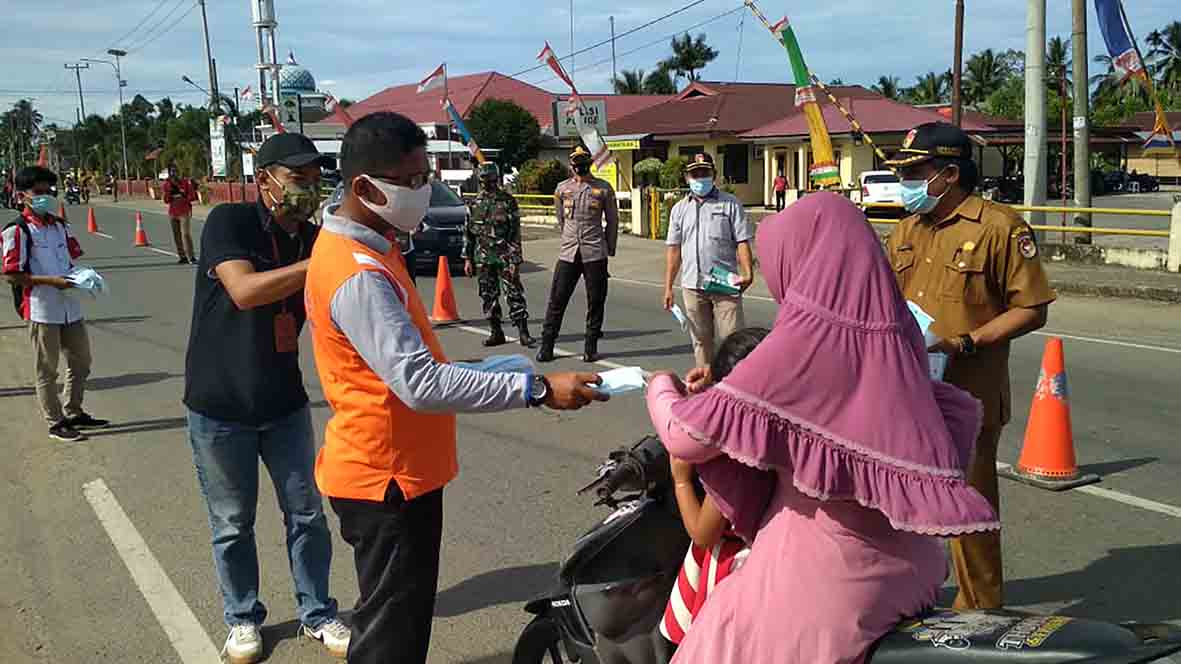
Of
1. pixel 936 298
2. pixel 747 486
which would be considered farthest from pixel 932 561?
pixel 936 298

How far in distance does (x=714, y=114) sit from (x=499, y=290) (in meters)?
32.9

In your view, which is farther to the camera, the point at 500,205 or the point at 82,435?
the point at 500,205

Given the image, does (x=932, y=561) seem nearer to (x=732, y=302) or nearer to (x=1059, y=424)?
(x=1059, y=424)

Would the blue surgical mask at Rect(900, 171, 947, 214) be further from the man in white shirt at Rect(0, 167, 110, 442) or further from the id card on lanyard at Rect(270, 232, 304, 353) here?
the man in white shirt at Rect(0, 167, 110, 442)

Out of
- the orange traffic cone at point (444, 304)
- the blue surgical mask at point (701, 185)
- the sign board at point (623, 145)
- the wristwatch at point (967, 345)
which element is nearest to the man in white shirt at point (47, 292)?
the blue surgical mask at point (701, 185)

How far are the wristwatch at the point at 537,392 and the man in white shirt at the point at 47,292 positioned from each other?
5.72 metres

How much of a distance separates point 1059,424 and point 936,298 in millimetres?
2243

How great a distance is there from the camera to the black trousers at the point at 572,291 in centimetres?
971

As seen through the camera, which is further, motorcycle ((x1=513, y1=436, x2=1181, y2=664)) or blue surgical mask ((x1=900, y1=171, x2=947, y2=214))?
blue surgical mask ((x1=900, y1=171, x2=947, y2=214))

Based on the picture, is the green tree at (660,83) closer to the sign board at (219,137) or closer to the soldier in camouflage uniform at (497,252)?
the sign board at (219,137)

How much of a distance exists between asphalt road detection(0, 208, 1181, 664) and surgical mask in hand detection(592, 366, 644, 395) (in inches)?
62.4

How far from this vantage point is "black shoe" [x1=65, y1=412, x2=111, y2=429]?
7.54 metres

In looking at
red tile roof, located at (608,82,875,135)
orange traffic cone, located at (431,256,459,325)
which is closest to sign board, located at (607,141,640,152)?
red tile roof, located at (608,82,875,135)

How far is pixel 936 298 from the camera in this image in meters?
3.95
